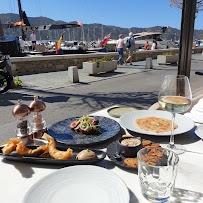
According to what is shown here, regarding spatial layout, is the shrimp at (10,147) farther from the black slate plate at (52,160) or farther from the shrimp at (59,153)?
the shrimp at (59,153)

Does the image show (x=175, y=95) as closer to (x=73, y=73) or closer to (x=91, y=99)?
(x=91, y=99)

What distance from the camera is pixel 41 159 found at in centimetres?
129

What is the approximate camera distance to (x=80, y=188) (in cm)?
108

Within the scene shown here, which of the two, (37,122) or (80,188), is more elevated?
(37,122)

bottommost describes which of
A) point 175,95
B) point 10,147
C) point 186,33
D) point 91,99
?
point 91,99

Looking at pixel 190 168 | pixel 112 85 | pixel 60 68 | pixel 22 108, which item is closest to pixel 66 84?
pixel 112 85

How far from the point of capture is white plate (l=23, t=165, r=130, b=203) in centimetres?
98

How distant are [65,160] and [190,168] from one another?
0.80m

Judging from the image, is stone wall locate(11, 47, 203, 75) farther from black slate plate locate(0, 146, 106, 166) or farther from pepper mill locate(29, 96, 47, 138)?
black slate plate locate(0, 146, 106, 166)

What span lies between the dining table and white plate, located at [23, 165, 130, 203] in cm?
Answer: 9

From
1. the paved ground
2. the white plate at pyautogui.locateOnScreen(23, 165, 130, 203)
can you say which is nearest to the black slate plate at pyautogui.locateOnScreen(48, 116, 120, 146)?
the white plate at pyautogui.locateOnScreen(23, 165, 130, 203)

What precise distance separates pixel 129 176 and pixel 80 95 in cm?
644

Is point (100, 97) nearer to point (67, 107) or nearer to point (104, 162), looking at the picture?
point (67, 107)

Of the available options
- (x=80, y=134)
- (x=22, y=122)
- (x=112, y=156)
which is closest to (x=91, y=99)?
(x=80, y=134)
